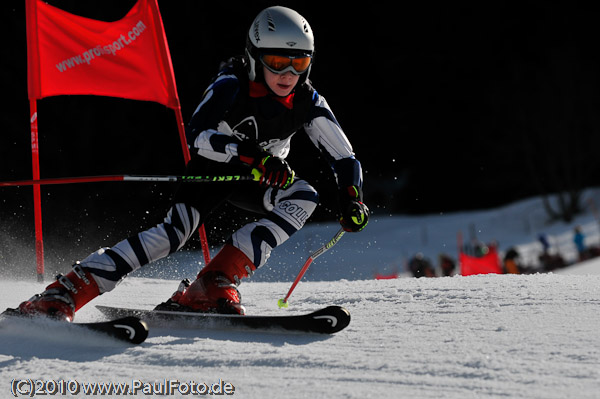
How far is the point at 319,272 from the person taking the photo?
41.7 feet

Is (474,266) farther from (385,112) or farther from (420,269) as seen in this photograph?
(385,112)

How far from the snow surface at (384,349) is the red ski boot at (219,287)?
0.50 ft

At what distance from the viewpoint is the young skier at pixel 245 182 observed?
2707mm

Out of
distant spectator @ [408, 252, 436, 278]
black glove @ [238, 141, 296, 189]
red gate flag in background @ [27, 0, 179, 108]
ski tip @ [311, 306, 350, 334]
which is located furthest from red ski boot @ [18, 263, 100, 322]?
distant spectator @ [408, 252, 436, 278]

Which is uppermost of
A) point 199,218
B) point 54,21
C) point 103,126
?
point 103,126

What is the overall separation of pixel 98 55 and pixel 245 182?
2.00 meters

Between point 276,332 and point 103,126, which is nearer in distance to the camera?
point 276,332

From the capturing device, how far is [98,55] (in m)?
4.51

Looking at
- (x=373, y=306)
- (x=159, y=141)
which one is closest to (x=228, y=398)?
(x=373, y=306)

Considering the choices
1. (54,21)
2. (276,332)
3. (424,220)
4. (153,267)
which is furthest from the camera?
(424,220)

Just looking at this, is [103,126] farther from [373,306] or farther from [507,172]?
[507,172]

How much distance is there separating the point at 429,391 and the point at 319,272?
1088 centimetres

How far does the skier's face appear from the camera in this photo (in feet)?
9.62

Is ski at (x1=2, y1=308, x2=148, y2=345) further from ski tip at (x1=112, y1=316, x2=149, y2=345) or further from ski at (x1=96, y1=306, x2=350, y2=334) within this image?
ski at (x1=96, y1=306, x2=350, y2=334)
